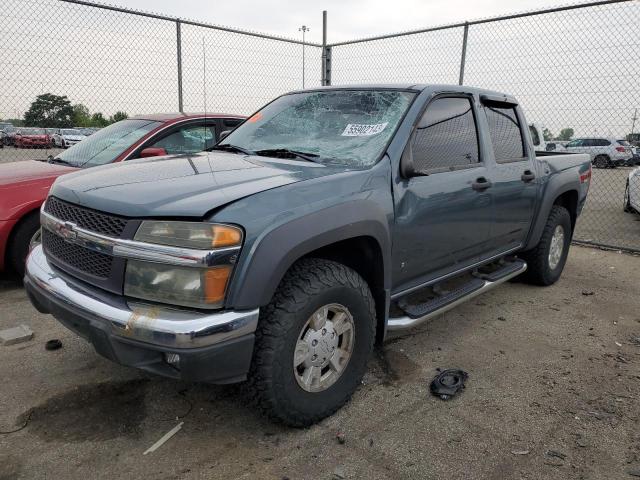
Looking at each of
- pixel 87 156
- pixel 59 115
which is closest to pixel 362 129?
pixel 87 156

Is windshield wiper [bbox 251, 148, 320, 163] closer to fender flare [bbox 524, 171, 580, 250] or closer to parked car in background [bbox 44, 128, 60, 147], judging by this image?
fender flare [bbox 524, 171, 580, 250]

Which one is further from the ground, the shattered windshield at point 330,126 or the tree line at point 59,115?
the tree line at point 59,115

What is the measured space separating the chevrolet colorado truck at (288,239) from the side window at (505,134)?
0.04 meters

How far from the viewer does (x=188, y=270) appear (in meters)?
2.09

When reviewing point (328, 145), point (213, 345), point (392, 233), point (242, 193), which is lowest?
point (213, 345)

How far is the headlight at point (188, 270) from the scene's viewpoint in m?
2.09

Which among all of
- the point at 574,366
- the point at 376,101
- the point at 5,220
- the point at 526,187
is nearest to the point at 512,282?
the point at 526,187

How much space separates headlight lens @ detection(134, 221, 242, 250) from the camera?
2088mm

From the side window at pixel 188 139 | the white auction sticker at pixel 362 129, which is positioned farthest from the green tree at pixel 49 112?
the white auction sticker at pixel 362 129

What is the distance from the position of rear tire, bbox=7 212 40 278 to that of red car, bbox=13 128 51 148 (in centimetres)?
483

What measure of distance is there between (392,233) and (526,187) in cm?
192

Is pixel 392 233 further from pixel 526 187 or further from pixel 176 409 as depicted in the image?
pixel 526 187

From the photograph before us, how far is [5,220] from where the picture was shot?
4219mm

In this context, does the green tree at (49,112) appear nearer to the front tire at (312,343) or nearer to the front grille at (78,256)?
the front grille at (78,256)
